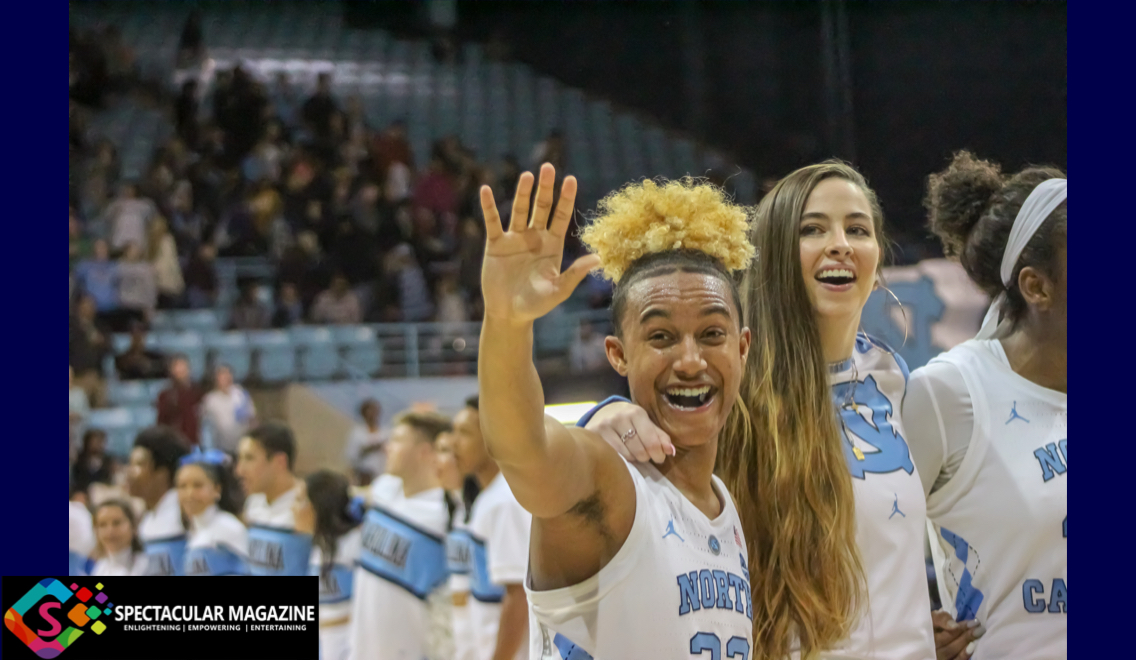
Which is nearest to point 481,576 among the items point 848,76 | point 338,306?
point 848,76

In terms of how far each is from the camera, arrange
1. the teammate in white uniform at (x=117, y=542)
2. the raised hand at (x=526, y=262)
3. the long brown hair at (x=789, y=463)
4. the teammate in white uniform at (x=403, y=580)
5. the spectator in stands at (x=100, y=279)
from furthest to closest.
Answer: the spectator in stands at (x=100, y=279)
the teammate in white uniform at (x=117, y=542)
the teammate in white uniform at (x=403, y=580)
the long brown hair at (x=789, y=463)
the raised hand at (x=526, y=262)

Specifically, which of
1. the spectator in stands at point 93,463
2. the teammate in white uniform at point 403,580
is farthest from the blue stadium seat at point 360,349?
the teammate in white uniform at point 403,580

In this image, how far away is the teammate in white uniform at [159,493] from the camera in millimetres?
5777

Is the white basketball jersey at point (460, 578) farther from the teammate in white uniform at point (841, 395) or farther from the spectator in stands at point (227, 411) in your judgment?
the spectator in stands at point (227, 411)

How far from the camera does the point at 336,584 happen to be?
4.76m

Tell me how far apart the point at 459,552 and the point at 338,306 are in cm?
411

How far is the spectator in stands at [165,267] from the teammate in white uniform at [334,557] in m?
4.12

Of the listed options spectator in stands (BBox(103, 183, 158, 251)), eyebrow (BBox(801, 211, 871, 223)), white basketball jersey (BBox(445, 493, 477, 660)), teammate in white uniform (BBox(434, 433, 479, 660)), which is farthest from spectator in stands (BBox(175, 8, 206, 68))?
eyebrow (BBox(801, 211, 871, 223))

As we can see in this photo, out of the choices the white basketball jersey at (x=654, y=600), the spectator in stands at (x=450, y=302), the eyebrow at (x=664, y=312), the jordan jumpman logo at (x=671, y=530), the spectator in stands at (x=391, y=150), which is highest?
the spectator in stands at (x=391, y=150)

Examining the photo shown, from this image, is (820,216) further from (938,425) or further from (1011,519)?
(1011,519)

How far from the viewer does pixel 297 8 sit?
346 inches

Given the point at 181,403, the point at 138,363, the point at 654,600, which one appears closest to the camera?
the point at 654,600
